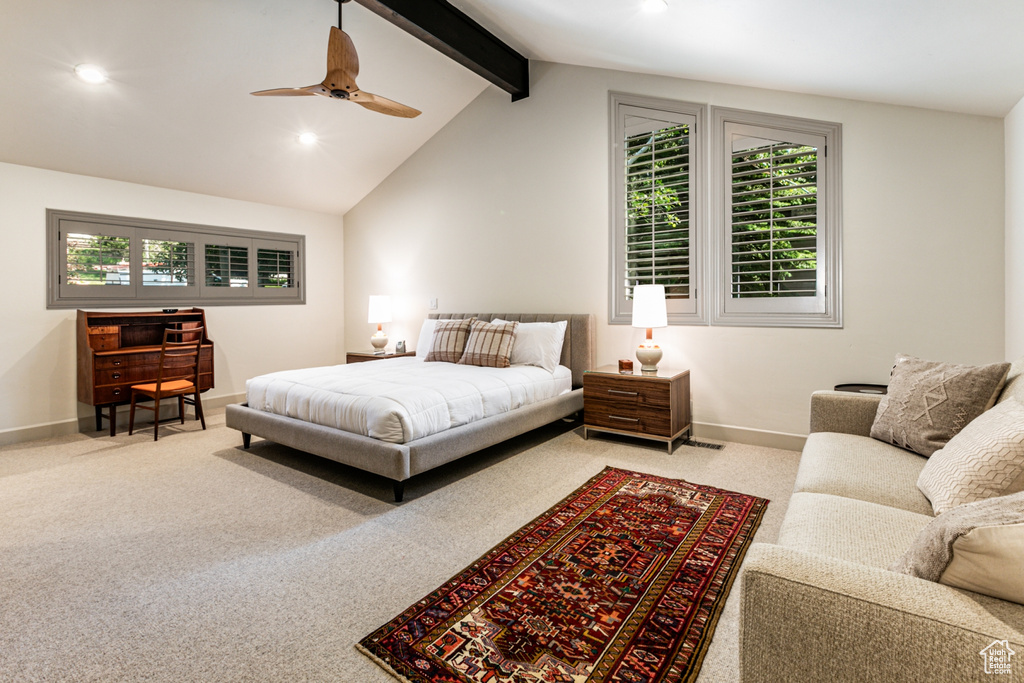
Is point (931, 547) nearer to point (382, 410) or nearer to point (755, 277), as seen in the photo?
point (382, 410)

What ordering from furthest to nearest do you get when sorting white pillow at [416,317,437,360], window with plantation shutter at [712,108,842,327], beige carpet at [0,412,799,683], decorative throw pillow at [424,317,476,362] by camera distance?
white pillow at [416,317,437,360] → decorative throw pillow at [424,317,476,362] → window with plantation shutter at [712,108,842,327] → beige carpet at [0,412,799,683]

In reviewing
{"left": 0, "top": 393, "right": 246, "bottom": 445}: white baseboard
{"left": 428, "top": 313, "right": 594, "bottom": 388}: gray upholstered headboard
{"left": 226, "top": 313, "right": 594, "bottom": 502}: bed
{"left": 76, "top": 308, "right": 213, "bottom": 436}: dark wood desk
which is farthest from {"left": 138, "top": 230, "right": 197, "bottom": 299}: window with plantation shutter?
{"left": 428, "top": 313, "right": 594, "bottom": 388}: gray upholstered headboard

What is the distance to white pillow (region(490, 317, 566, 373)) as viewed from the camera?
4.43m

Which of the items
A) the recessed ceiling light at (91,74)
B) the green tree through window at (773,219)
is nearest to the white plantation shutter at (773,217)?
the green tree through window at (773,219)

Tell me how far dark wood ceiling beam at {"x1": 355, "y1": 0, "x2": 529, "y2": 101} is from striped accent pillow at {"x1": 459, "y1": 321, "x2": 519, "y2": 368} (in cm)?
222

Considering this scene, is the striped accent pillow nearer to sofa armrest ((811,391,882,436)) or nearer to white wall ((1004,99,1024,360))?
sofa armrest ((811,391,882,436))

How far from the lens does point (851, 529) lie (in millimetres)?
1505

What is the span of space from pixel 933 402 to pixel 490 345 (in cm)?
302

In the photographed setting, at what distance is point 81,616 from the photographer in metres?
1.88

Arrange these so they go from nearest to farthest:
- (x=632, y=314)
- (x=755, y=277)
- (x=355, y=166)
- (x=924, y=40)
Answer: (x=924, y=40) → (x=755, y=277) → (x=632, y=314) → (x=355, y=166)

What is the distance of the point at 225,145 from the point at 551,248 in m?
3.16

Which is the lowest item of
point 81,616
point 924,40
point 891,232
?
point 81,616

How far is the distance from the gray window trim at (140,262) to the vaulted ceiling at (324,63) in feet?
1.40

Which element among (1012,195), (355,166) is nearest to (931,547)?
(1012,195)
